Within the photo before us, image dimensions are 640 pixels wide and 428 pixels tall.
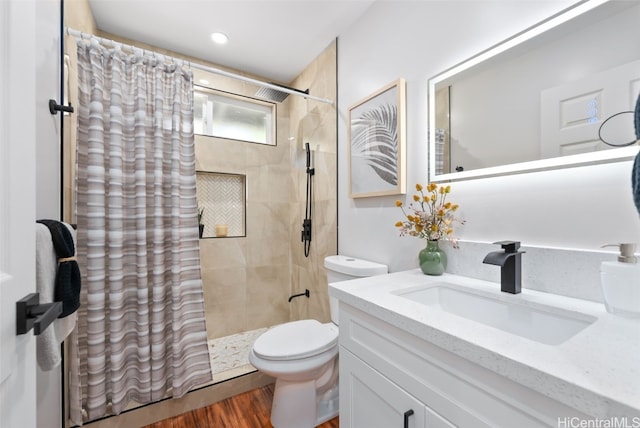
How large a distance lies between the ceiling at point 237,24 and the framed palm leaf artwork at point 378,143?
0.62 m

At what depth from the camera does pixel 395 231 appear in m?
1.46

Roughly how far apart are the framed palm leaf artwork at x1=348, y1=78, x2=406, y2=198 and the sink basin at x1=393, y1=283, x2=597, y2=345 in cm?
56

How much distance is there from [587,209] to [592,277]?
20cm

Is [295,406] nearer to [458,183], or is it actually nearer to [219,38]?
[458,183]

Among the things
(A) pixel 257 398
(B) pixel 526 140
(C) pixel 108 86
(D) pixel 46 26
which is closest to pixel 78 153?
(C) pixel 108 86

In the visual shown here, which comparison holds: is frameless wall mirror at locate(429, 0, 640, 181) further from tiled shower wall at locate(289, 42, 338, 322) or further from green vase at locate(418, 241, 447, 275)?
tiled shower wall at locate(289, 42, 338, 322)

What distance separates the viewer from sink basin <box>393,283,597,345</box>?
2.46 ft

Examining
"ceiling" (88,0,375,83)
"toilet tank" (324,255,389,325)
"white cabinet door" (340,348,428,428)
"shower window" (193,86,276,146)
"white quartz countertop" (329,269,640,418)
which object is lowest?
"white cabinet door" (340,348,428,428)

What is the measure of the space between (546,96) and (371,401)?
1178 mm

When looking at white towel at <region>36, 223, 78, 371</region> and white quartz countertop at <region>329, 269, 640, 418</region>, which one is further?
white towel at <region>36, 223, 78, 371</region>

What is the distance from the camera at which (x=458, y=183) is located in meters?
1.17

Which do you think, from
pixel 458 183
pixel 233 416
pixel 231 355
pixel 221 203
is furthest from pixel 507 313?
pixel 221 203

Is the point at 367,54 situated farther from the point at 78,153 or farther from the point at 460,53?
the point at 78,153

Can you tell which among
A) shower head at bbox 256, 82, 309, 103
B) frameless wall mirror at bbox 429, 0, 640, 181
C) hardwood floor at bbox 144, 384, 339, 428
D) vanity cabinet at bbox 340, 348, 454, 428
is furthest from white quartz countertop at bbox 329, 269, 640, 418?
shower head at bbox 256, 82, 309, 103
